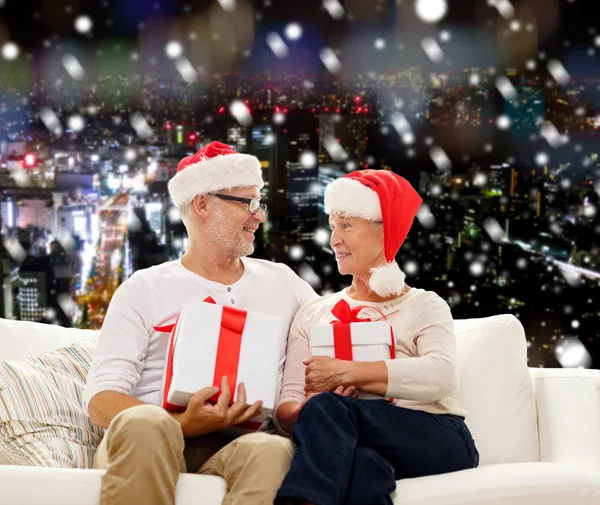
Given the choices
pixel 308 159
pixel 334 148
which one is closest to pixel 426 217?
pixel 334 148

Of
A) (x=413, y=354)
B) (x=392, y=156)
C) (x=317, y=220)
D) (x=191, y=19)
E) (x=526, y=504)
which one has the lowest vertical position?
(x=526, y=504)

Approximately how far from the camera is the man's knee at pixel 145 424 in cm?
157

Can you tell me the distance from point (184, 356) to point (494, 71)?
3437mm

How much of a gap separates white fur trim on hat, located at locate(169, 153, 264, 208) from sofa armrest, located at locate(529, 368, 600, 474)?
113cm

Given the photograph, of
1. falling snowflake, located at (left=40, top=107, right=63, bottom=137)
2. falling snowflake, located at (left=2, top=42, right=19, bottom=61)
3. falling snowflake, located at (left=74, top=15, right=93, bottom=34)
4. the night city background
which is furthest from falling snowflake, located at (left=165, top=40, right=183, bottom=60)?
falling snowflake, located at (left=2, top=42, right=19, bottom=61)

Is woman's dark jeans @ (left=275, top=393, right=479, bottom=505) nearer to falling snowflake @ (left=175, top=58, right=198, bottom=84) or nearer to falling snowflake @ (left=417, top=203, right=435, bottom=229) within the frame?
falling snowflake @ (left=417, top=203, right=435, bottom=229)

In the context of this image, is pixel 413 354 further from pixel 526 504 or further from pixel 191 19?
pixel 191 19

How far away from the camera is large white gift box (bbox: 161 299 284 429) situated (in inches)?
70.7

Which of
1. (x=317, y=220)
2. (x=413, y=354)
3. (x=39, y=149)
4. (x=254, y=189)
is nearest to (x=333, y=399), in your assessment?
(x=413, y=354)

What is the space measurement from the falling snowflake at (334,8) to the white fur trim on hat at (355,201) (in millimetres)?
2626

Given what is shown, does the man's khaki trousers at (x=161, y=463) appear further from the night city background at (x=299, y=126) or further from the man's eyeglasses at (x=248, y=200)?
the night city background at (x=299, y=126)

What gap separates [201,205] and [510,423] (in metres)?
1.16

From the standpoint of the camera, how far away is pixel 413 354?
1999 millimetres

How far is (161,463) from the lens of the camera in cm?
156
